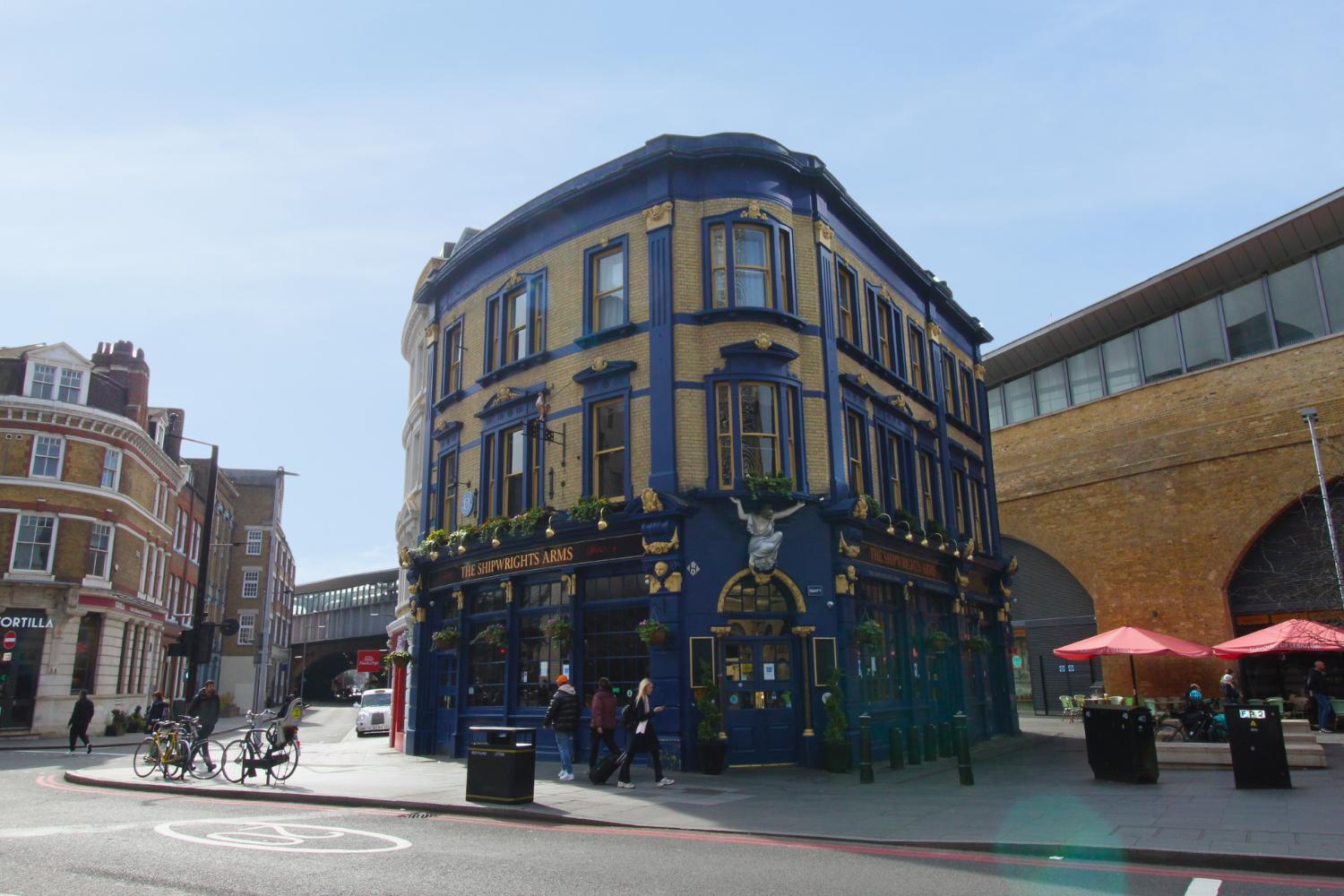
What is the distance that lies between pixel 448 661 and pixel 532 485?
16.6ft

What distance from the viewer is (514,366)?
2130cm

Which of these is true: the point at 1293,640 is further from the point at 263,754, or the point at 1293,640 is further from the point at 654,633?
the point at 263,754

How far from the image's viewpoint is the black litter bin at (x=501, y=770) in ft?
40.0

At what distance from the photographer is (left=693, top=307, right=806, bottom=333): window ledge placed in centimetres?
1848

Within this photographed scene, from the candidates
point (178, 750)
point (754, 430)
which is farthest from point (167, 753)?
point (754, 430)

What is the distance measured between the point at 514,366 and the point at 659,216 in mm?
4899

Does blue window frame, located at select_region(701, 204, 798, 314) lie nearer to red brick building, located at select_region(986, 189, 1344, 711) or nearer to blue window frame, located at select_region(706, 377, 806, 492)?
blue window frame, located at select_region(706, 377, 806, 492)

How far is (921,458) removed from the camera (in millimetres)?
24797

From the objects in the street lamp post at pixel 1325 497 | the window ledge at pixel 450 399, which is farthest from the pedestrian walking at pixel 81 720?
the street lamp post at pixel 1325 497

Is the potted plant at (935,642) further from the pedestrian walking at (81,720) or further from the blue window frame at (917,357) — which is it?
the pedestrian walking at (81,720)

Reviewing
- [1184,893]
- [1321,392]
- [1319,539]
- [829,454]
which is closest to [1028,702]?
[1319,539]

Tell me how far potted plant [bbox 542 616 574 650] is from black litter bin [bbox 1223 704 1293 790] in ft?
36.3

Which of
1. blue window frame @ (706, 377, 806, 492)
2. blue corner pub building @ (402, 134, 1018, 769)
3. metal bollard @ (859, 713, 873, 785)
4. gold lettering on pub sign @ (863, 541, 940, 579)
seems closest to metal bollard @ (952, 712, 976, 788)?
metal bollard @ (859, 713, 873, 785)

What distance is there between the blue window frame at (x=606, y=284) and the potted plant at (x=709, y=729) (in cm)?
766
